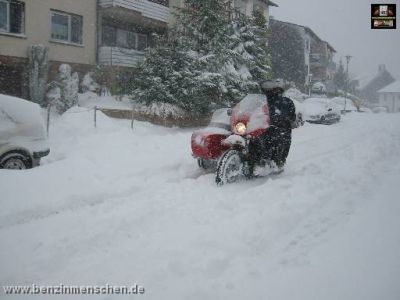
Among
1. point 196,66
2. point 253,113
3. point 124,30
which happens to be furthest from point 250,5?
point 253,113

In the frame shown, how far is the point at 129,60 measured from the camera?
68.2 ft

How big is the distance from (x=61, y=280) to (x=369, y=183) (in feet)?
19.0

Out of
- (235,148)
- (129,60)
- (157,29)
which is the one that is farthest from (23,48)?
(235,148)

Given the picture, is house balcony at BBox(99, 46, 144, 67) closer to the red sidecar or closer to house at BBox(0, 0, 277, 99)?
house at BBox(0, 0, 277, 99)

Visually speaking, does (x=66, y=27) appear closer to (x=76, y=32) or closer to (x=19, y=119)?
(x=76, y=32)

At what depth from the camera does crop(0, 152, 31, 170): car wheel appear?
7.06m

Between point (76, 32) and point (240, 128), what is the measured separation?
15.5m

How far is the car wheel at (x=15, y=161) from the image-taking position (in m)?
7.06

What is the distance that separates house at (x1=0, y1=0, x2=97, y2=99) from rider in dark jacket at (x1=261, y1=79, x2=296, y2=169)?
13341 millimetres

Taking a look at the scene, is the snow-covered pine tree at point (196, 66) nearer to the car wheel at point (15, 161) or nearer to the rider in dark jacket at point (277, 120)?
the rider in dark jacket at point (277, 120)

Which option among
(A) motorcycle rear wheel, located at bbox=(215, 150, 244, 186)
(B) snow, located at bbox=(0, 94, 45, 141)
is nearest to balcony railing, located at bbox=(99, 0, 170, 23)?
(B) snow, located at bbox=(0, 94, 45, 141)

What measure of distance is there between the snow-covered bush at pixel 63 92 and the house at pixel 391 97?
242ft

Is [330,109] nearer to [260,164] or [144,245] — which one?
[260,164]

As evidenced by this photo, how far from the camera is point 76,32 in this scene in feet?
64.8
